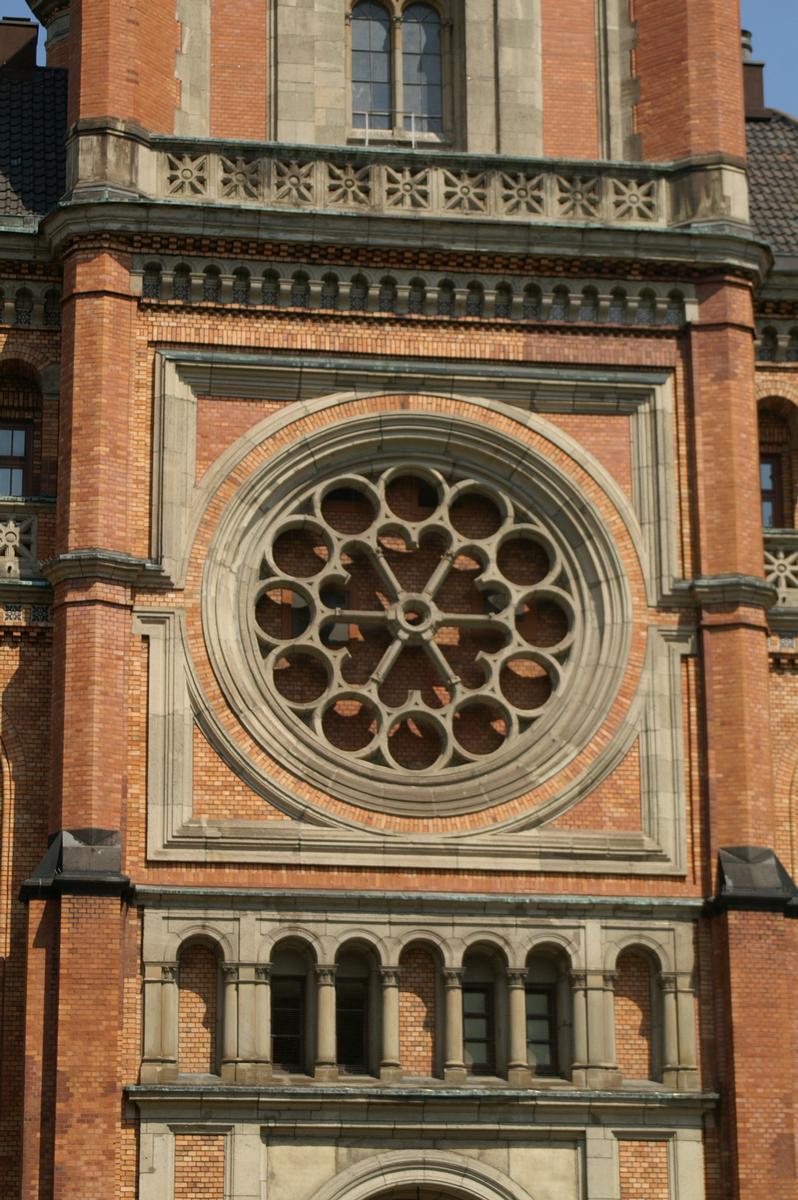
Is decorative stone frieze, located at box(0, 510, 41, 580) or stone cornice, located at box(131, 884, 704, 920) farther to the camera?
decorative stone frieze, located at box(0, 510, 41, 580)

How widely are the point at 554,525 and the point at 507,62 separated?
20.2 feet

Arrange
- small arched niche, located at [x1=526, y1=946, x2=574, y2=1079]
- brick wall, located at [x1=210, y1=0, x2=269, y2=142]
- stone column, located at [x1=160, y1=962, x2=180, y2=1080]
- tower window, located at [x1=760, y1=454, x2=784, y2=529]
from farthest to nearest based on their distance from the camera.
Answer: tower window, located at [x1=760, y1=454, x2=784, y2=529]
brick wall, located at [x1=210, y1=0, x2=269, y2=142]
small arched niche, located at [x1=526, y1=946, x2=574, y2=1079]
stone column, located at [x1=160, y1=962, x2=180, y2=1080]

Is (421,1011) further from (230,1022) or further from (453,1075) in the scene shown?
(230,1022)

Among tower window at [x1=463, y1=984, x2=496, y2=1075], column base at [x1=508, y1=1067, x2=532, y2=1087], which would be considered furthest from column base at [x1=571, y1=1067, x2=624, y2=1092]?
tower window at [x1=463, y1=984, x2=496, y2=1075]

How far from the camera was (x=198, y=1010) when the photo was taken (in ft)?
104

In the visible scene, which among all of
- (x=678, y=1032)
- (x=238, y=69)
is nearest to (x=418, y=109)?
(x=238, y=69)

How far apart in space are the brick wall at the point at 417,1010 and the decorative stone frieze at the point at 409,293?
765 centimetres

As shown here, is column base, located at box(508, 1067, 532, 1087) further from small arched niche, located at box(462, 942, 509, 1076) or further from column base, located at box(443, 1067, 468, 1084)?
column base, located at box(443, 1067, 468, 1084)

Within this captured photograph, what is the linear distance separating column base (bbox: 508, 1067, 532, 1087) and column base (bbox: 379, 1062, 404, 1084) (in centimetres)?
120

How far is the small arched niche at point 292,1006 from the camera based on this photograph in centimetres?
3200

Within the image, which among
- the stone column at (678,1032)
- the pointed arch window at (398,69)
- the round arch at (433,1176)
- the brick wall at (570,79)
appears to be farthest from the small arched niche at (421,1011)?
the pointed arch window at (398,69)

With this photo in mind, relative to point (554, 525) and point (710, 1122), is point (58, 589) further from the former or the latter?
point (710, 1122)

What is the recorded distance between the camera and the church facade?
104 feet

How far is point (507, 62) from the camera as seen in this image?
120 ft
